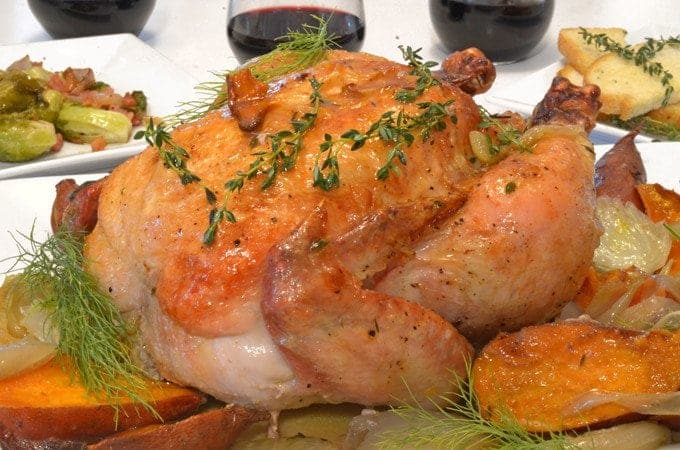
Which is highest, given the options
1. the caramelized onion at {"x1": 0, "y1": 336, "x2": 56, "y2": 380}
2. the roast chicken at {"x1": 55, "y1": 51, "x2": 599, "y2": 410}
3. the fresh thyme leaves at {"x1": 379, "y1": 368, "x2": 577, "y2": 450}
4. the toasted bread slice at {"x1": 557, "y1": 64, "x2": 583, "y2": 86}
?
the roast chicken at {"x1": 55, "y1": 51, "x2": 599, "y2": 410}

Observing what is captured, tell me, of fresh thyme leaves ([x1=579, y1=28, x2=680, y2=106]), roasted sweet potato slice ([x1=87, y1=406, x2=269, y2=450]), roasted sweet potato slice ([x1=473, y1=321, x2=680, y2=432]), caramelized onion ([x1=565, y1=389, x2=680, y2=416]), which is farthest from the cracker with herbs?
roasted sweet potato slice ([x1=87, y1=406, x2=269, y2=450])

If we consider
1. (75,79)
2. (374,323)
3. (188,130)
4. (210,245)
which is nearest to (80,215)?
(188,130)

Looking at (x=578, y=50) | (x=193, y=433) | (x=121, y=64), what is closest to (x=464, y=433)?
(x=193, y=433)

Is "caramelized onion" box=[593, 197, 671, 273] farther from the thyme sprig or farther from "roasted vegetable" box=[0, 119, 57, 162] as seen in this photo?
"roasted vegetable" box=[0, 119, 57, 162]

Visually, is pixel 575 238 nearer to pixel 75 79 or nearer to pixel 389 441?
pixel 389 441

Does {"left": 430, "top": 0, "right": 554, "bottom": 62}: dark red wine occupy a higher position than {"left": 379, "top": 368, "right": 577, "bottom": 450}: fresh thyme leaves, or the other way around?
{"left": 379, "top": 368, "right": 577, "bottom": 450}: fresh thyme leaves

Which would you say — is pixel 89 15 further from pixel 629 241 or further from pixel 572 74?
pixel 629 241

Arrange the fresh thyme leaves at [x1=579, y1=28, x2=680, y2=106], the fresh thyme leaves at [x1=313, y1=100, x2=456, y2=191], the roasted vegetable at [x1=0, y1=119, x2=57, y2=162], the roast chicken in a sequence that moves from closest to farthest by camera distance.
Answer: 1. the roast chicken
2. the fresh thyme leaves at [x1=313, y1=100, x2=456, y2=191]
3. the roasted vegetable at [x1=0, y1=119, x2=57, y2=162]
4. the fresh thyme leaves at [x1=579, y1=28, x2=680, y2=106]
